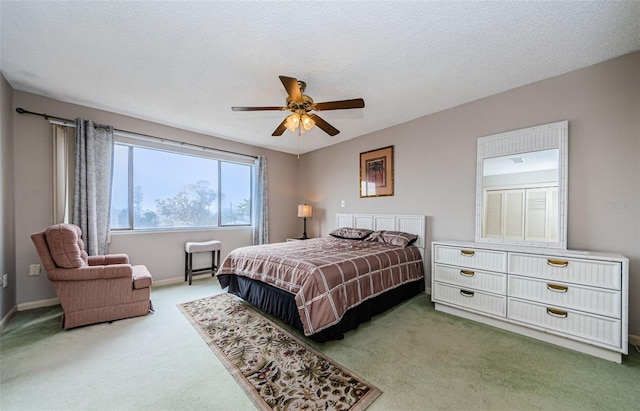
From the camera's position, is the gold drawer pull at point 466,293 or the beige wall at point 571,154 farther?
the gold drawer pull at point 466,293

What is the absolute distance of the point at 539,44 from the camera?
2.09 metres

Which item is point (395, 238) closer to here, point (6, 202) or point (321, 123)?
point (321, 123)

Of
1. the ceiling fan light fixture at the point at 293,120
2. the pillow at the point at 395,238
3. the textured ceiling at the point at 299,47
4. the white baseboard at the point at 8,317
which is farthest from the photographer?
the pillow at the point at 395,238

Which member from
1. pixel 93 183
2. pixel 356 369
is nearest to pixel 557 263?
pixel 356 369

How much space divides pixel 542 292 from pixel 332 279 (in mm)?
1999

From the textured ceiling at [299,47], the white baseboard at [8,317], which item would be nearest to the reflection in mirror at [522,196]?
the textured ceiling at [299,47]

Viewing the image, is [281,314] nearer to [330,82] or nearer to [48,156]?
[330,82]

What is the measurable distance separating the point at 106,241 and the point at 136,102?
1.96 metres

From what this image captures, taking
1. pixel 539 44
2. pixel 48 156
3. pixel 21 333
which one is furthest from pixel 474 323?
pixel 48 156

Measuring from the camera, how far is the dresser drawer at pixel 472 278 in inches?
100

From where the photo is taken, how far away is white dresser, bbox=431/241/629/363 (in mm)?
1983

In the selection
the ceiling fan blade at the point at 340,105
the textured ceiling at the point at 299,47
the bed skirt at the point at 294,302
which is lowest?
the bed skirt at the point at 294,302

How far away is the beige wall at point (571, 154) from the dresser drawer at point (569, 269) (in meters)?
0.47

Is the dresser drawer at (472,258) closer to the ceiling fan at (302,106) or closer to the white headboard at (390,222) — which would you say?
the white headboard at (390,222)
